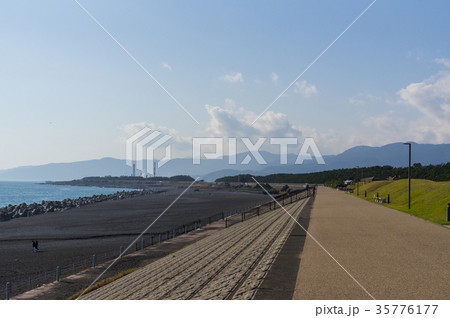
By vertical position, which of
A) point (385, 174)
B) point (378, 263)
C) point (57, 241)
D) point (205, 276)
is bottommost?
point (57, 241)

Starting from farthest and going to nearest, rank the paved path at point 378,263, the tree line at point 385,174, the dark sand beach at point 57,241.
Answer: the tree line at point 385,174, the dark sand beach at point 57,241, the paved path at point 378,263

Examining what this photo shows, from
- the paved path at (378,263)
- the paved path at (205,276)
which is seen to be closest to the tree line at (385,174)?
the paved path at (378,263)

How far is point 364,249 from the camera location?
18.6 metres

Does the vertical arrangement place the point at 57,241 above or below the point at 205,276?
below

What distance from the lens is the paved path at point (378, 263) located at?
447 inches

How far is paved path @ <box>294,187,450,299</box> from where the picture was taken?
37.2 feet

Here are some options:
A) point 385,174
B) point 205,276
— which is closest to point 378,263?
point 205,276

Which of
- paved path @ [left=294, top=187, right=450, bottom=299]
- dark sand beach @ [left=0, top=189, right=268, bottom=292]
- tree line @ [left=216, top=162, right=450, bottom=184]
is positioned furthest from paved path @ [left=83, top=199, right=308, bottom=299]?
tree line @ [left=216, top=162, right=450, bottom=184]

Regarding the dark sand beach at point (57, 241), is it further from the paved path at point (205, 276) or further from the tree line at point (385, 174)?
the tree line at point (385, 174)

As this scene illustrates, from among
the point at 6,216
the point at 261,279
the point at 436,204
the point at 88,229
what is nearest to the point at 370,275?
the point at 261,279

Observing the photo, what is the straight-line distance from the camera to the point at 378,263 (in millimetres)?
Answer: 15344

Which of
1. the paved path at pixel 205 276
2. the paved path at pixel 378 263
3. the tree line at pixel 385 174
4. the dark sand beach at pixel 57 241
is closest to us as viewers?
the paved path at pixel 378 263

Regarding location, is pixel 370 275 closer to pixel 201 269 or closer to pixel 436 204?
pixel 201 269

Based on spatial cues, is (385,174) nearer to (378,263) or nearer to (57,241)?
(57,241)
